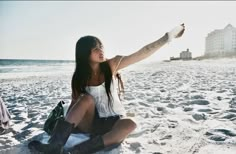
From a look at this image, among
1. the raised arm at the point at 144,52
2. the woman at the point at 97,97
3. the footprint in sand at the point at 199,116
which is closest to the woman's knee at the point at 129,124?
the woman at the point at 97,97

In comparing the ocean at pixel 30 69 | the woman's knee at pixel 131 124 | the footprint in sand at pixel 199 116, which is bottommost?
the ocean at pixel 30 69

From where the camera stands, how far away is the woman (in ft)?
7.01

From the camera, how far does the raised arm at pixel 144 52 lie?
2.33 metres

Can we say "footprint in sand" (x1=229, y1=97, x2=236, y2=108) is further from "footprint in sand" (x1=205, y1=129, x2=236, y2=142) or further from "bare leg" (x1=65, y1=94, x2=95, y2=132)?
"bare leg" (x1=65, y1=94, x2=95, y2=132)

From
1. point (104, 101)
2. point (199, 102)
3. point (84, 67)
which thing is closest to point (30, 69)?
point (199, 102)

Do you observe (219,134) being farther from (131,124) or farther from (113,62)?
(113,62)

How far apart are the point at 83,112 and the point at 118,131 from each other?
1.01 feet

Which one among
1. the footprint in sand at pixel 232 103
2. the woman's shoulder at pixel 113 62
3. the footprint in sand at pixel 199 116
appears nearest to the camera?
the woman's shoulder at pixel 113 62

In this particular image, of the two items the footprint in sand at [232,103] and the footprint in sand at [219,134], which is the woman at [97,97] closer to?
the footprint in sand at [219,134]

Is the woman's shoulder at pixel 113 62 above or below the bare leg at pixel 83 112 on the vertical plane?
above

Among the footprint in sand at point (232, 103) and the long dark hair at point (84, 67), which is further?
the footprint in sand at point (232, 103)

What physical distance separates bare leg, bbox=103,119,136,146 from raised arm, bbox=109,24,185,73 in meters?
0.43

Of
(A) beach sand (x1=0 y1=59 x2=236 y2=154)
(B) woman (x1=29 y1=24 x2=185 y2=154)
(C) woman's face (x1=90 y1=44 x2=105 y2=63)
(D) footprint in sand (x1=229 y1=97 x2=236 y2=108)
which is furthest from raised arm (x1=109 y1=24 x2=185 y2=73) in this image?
(D) footprint in sand (x1=229 y1=97 x2=236 y2=108)

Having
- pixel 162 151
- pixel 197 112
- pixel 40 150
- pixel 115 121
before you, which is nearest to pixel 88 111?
pixel 115 121
